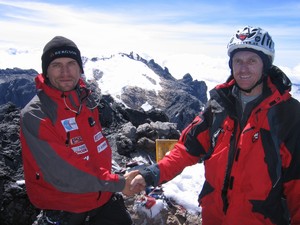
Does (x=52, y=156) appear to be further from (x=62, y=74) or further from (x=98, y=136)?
(x=62, y=74)

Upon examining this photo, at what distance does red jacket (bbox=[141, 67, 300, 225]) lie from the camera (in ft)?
16.8

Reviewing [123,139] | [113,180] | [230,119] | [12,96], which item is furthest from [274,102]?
[12,96]

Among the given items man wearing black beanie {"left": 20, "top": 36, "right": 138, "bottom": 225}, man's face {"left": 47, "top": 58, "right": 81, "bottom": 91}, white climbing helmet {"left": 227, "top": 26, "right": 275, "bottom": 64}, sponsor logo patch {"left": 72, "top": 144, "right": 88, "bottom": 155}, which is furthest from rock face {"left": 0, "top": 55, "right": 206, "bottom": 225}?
white climbing helmet {"left": 227, "top": 26, "right": 275, "bottom": 64}

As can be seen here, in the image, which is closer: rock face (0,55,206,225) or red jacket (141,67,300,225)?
red jacket (141,67,300,225)

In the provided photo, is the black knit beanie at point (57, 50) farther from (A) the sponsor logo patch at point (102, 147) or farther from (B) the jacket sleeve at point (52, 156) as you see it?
(A) the sponsor logo patch at point (102, 147)

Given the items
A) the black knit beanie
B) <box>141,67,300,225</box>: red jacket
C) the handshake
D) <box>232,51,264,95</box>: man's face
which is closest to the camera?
<box>141,67,300,225</box>: red jacket

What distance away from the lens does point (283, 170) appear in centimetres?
525

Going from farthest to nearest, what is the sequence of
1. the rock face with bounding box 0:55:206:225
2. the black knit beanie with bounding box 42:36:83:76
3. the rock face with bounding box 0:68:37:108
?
1. the rock face with bounding box 0:68:37:108
2. the rock face with bounding box 0:55:206:225
3. the black knit beanie with bounding box 42:36:83:76

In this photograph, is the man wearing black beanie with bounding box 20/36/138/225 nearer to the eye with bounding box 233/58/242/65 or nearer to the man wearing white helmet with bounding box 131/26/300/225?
the man wearing white helmet with bounding box 131/26/300/225

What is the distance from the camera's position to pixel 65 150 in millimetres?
5551

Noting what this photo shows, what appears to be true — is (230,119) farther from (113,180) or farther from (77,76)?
(77,76)

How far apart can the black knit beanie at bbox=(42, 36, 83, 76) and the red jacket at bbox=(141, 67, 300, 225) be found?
2667 mm

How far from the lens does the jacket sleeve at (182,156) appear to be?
245 inches

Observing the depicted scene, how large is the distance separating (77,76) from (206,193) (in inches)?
118
